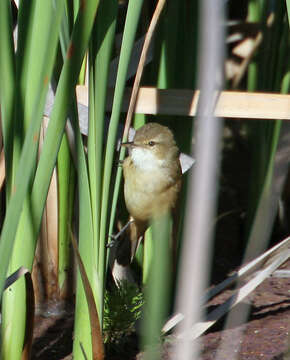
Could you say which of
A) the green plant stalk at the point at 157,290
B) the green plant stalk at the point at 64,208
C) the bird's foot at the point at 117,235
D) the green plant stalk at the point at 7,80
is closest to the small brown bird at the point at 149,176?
the bird's foot at the point at 117,235

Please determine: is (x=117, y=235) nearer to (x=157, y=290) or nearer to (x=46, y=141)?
(x=46, y=141)

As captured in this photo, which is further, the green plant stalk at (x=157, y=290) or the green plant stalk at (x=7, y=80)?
the green plant stalk at (x=7, y=80)

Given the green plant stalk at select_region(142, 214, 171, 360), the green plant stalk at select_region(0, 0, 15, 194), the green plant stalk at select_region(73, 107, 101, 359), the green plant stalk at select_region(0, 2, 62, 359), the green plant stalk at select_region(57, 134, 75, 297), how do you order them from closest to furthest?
the green plant stalk at select_region(142, 214, 171, 360)
the green plant stalk at select_region(0, 2, 62, 359)
the green plant stalk at select_region(0, 0, 15, 194)
the green plant stalk at select_region(73, 107, 101, 359)
the green plant stalk at select_region(57, 134, 75, 297)

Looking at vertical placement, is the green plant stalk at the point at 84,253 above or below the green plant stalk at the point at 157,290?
below

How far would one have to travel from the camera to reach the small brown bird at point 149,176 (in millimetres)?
2207

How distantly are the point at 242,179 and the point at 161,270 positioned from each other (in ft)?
10.4

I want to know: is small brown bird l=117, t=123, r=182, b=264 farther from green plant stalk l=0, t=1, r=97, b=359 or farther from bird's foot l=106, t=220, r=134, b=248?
green plant stalk l=0, t=1, r=97, b=359

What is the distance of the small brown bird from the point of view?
221 cm

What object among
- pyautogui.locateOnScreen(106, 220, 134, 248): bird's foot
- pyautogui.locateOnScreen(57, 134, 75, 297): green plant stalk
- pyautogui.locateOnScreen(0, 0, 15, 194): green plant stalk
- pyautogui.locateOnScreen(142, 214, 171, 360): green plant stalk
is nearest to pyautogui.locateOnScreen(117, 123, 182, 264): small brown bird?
pyautogui.locateOnScreen(106, 220, 134, 248): bird's foot

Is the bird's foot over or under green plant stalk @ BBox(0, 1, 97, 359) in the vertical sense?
under

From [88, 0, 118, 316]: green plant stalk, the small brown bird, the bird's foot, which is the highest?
[88, 0, 118, 316]: green plant stalk

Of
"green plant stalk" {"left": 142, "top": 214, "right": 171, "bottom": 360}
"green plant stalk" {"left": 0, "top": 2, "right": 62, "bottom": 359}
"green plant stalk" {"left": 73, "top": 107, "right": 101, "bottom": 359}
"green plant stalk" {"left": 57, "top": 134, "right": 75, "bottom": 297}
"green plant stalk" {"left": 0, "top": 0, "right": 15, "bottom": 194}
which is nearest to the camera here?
"green plant stalk" {"left": 142, "top": 214, "right": 171, "bottom": 360}

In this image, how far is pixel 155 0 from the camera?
255cm

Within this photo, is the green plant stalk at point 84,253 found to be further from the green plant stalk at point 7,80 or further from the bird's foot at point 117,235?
the bird's foot at point 117,235
